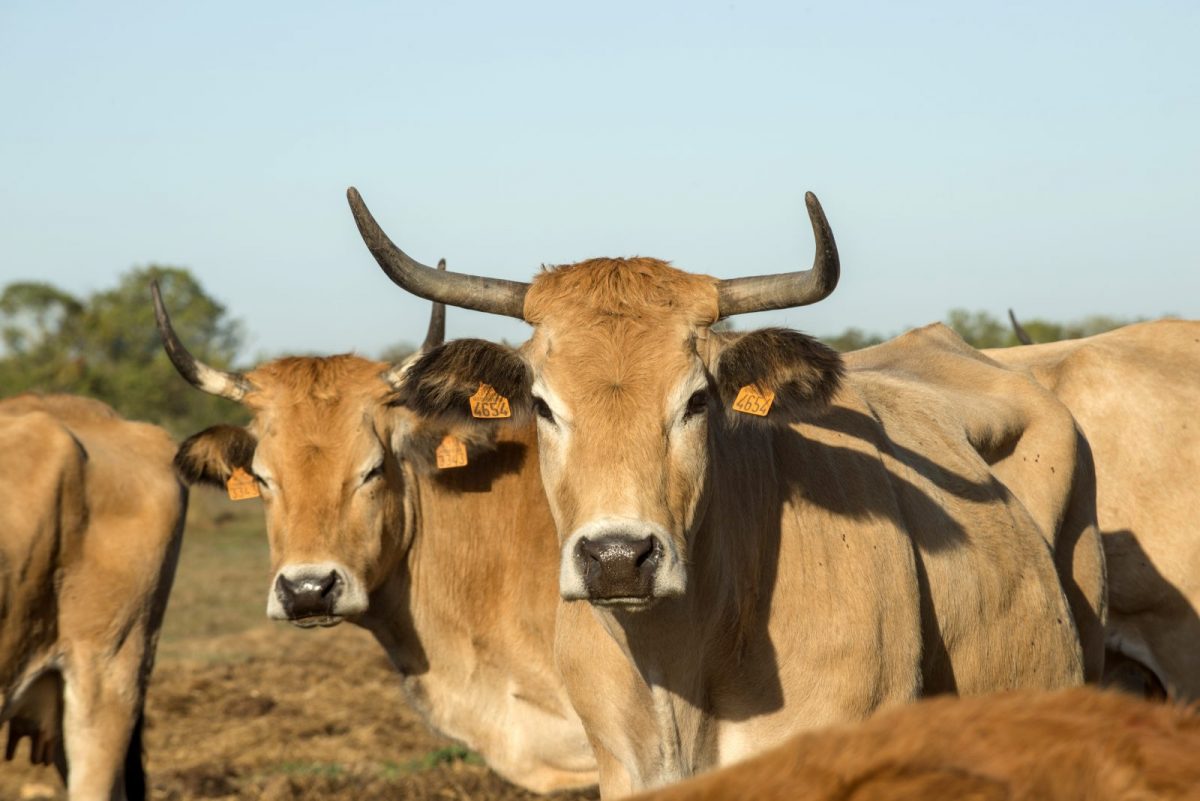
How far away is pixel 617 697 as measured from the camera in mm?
4516

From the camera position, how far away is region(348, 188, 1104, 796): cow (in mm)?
4148

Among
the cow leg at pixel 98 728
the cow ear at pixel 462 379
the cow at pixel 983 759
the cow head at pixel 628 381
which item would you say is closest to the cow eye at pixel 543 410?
the cow head at pixel 628 381

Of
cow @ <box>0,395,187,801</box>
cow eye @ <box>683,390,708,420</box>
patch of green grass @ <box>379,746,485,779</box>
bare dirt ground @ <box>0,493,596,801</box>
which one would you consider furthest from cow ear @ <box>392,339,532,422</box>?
patch of green grass @ <box>379,746,485,779</box>

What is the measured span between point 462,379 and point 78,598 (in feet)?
10.7

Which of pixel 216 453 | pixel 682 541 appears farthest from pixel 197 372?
pixel 682 541

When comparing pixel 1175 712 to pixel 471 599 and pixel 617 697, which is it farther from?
pixel 471 599

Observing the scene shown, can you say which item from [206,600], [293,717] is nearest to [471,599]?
[293,717]

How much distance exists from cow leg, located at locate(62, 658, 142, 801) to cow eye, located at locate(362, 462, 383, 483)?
1699mm

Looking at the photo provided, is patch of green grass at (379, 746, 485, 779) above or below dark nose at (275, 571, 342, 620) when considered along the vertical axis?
below

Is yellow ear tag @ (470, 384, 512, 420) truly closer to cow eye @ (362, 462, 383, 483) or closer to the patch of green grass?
cow eye @ (362, 462, 383, 483)

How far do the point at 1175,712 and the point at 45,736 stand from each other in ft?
21.3

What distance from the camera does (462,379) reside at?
475 cm

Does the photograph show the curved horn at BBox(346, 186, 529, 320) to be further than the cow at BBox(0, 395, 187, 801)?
No

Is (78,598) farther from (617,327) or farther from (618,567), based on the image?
(618,567)
